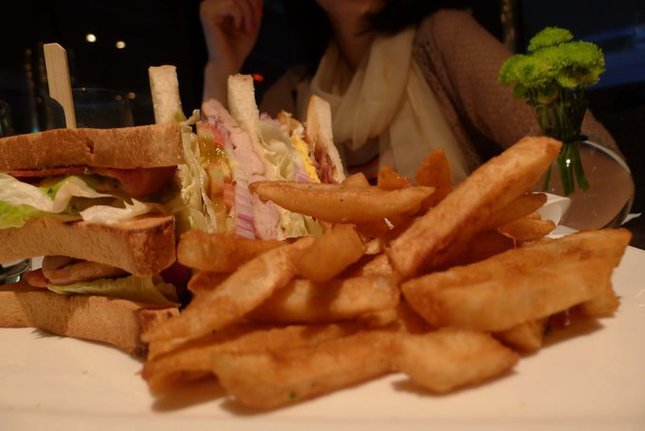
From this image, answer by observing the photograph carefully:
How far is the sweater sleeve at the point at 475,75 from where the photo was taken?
151 inches

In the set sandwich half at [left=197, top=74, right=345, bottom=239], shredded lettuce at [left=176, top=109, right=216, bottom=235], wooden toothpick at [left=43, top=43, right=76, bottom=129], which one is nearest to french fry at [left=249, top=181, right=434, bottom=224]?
shredded lettuce at [left=176, top=109, right=216, bottom=235]

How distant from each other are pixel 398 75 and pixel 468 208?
367cm

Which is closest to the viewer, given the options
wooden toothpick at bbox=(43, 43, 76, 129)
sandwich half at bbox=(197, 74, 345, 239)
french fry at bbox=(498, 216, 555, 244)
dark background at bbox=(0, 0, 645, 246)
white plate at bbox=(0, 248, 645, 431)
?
white plate at bbox=(0, 248, 645, 431)

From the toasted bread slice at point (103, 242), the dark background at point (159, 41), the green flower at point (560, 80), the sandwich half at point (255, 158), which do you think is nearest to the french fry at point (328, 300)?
the toasted bread slice at point (103, 242)

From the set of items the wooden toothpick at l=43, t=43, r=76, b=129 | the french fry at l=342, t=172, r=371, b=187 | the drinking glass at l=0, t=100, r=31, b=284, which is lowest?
the drinking glass at l=0, t=100, r=31, b=284

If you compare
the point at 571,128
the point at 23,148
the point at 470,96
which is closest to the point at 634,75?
the point at 470,96

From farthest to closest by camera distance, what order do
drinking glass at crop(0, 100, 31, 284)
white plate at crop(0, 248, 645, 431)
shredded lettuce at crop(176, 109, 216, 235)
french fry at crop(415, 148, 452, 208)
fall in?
drinking glass at crop(0, 100, 31, 284) → shredded lettuce at crop(176, 109, 216, 235) → french fry at crop(415, 148, 452, 208) → white plate at crop(0, 248, 645, 431)

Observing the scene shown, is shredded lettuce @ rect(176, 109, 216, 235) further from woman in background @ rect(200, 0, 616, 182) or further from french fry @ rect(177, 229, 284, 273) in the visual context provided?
woman in background @ rect(200, 0, 616, 182)

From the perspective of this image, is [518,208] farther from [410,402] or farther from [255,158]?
[255,158]

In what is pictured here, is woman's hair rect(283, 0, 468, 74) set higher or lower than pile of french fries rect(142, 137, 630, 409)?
higher

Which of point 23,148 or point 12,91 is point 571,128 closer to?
point 23,148

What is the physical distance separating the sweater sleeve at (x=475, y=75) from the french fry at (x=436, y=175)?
2741 millimetres

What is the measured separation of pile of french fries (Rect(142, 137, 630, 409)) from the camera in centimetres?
82

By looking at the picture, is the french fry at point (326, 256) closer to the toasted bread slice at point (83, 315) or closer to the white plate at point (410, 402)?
the white plate at point (410, 402)
